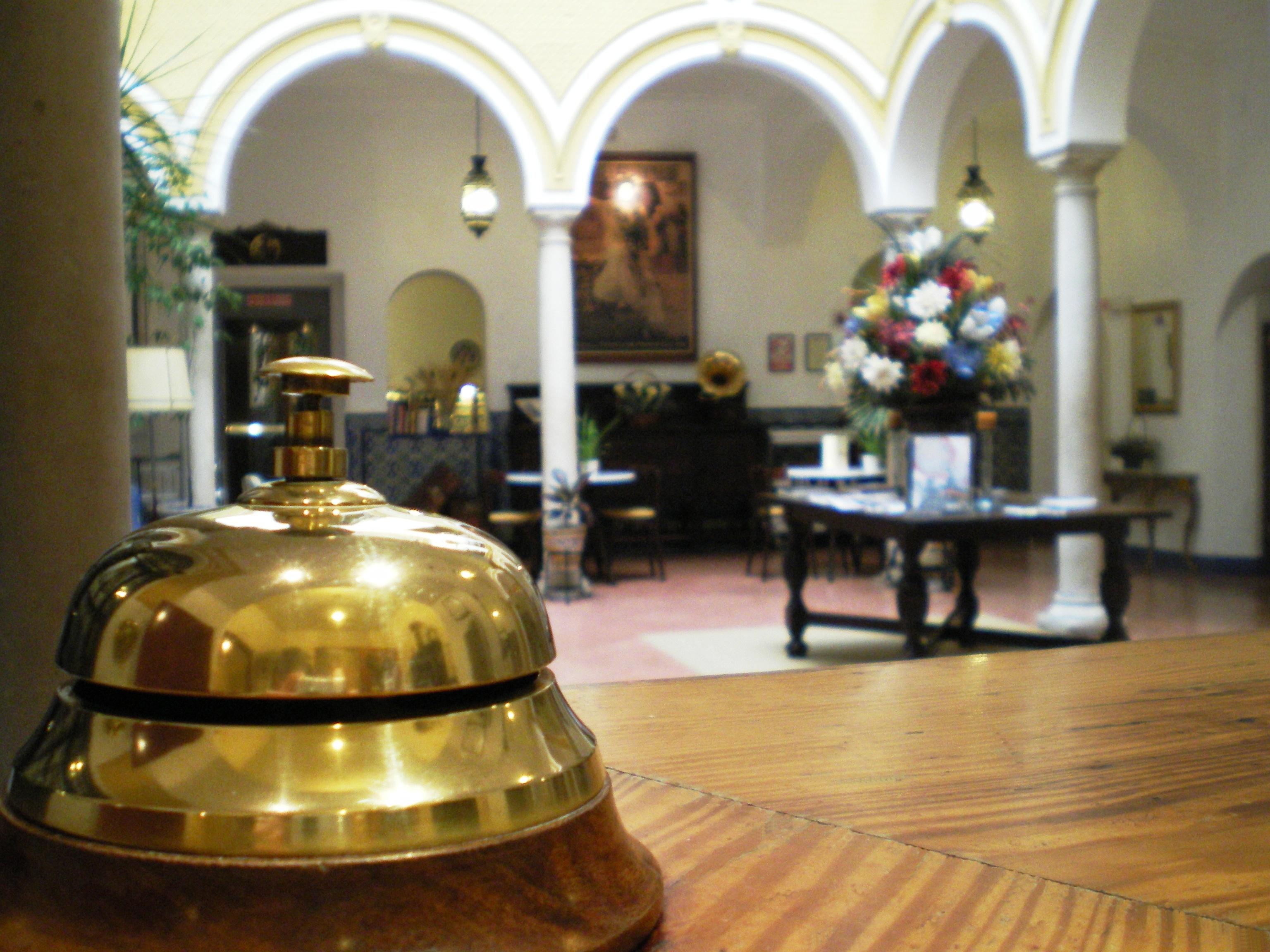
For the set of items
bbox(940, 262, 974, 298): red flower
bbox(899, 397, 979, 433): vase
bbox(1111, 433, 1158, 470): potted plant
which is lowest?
bbox(1111, 433, 1158, 470): potted plant

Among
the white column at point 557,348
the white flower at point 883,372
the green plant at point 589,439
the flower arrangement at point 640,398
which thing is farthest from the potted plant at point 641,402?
the white flower at point 883,372

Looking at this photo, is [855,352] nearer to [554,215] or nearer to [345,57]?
[554,215]

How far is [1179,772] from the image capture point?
81 centimetres

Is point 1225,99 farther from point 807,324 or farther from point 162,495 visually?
point 162,495

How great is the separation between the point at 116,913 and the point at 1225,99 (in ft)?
36.8

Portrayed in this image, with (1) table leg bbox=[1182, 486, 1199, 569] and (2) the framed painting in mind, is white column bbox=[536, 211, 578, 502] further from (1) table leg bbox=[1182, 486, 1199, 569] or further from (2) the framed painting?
(1) table leg bbox=[1182, 486, 1199, 569]

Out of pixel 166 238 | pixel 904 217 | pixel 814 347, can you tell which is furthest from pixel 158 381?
pixel 814 347

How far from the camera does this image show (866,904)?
583mm

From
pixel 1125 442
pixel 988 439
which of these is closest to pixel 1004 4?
pixel 1125 442

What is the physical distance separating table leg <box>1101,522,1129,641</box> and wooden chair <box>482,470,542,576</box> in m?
4.77

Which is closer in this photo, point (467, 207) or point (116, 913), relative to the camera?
point (116, 913)

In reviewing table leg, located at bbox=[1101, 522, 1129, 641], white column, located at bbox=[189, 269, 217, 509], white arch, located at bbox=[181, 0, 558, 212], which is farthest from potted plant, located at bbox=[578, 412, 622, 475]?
table leg, located at bbox=[1101, 522, 1129, 641]

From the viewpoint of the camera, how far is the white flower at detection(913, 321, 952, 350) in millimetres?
5422

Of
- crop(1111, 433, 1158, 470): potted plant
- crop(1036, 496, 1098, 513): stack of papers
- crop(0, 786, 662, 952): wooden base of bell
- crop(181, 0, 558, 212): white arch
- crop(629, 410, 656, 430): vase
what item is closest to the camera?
crop(0, 786, 662, 952): wooden base of bell
